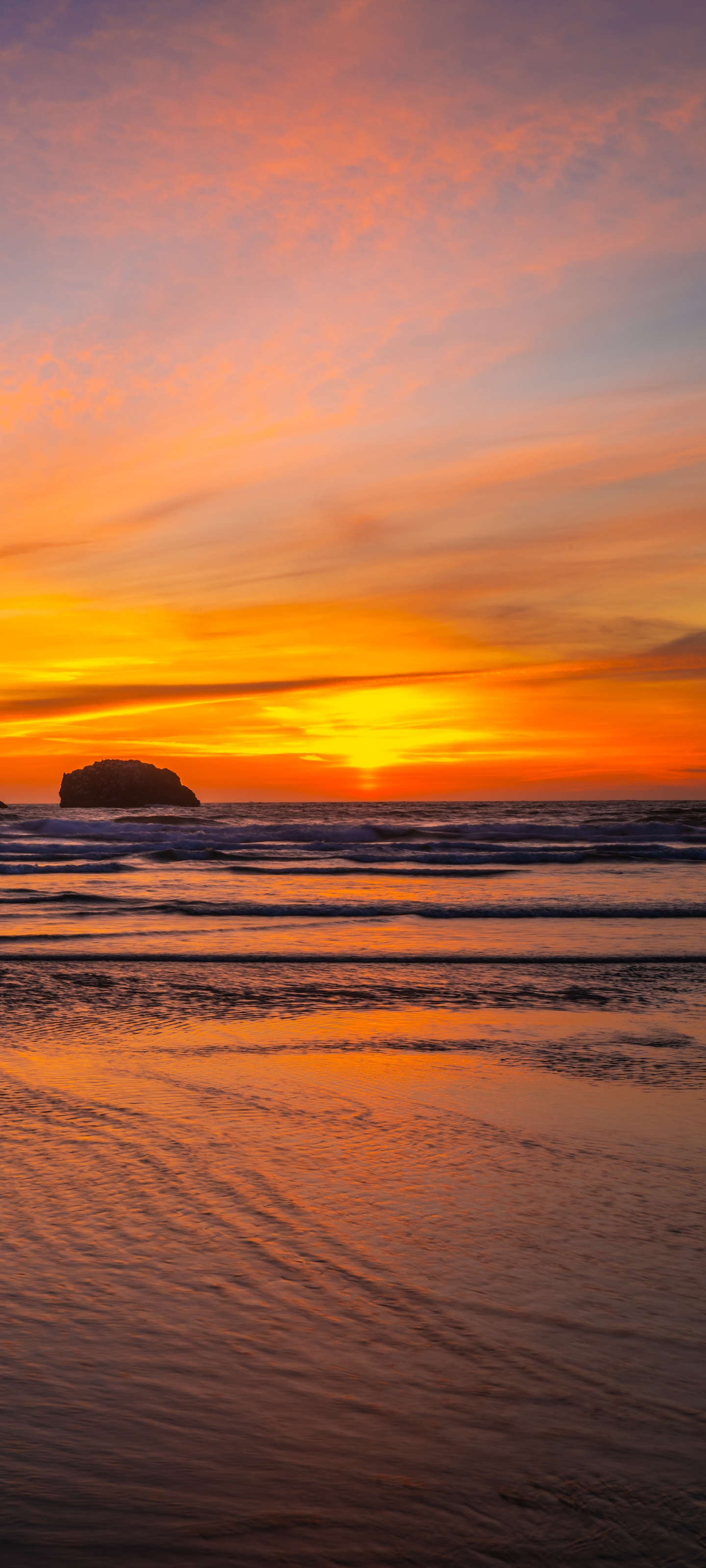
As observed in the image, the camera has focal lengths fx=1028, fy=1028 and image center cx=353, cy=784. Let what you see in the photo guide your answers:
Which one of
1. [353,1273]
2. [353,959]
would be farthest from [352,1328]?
[353,959]

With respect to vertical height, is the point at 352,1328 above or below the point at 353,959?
above

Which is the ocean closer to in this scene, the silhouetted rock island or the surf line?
the surf line

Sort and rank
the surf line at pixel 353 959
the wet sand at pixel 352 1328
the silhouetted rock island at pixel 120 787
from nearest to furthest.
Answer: the wet sand at pixel 352 1328 < the surf line at pixel 353 959 < the silhouetted rock island at pixel 120 787

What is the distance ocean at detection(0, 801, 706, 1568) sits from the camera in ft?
6.20

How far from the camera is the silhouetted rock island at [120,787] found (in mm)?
81938

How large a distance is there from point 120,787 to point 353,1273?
8161 centimetres

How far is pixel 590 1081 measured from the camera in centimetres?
496

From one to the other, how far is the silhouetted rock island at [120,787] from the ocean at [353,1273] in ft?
249

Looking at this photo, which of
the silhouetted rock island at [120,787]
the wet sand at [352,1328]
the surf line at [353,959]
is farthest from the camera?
the silhouetted rock island at [120,787]

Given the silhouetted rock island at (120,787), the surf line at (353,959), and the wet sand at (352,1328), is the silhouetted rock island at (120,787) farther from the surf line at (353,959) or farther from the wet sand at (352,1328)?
the wet sand at (352,1328)

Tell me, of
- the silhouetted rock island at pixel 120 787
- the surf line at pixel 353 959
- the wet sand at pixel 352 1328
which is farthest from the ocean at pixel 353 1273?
the silhouetted rock island at pixel 120 787

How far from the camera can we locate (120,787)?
82.3 m

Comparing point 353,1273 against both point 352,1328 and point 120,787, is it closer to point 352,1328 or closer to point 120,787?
point 352,1328

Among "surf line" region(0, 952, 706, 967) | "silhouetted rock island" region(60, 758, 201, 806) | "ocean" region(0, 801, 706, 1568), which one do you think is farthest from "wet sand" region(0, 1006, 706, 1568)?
"silhouetted rock island" region(60, 758, 201, 806)
